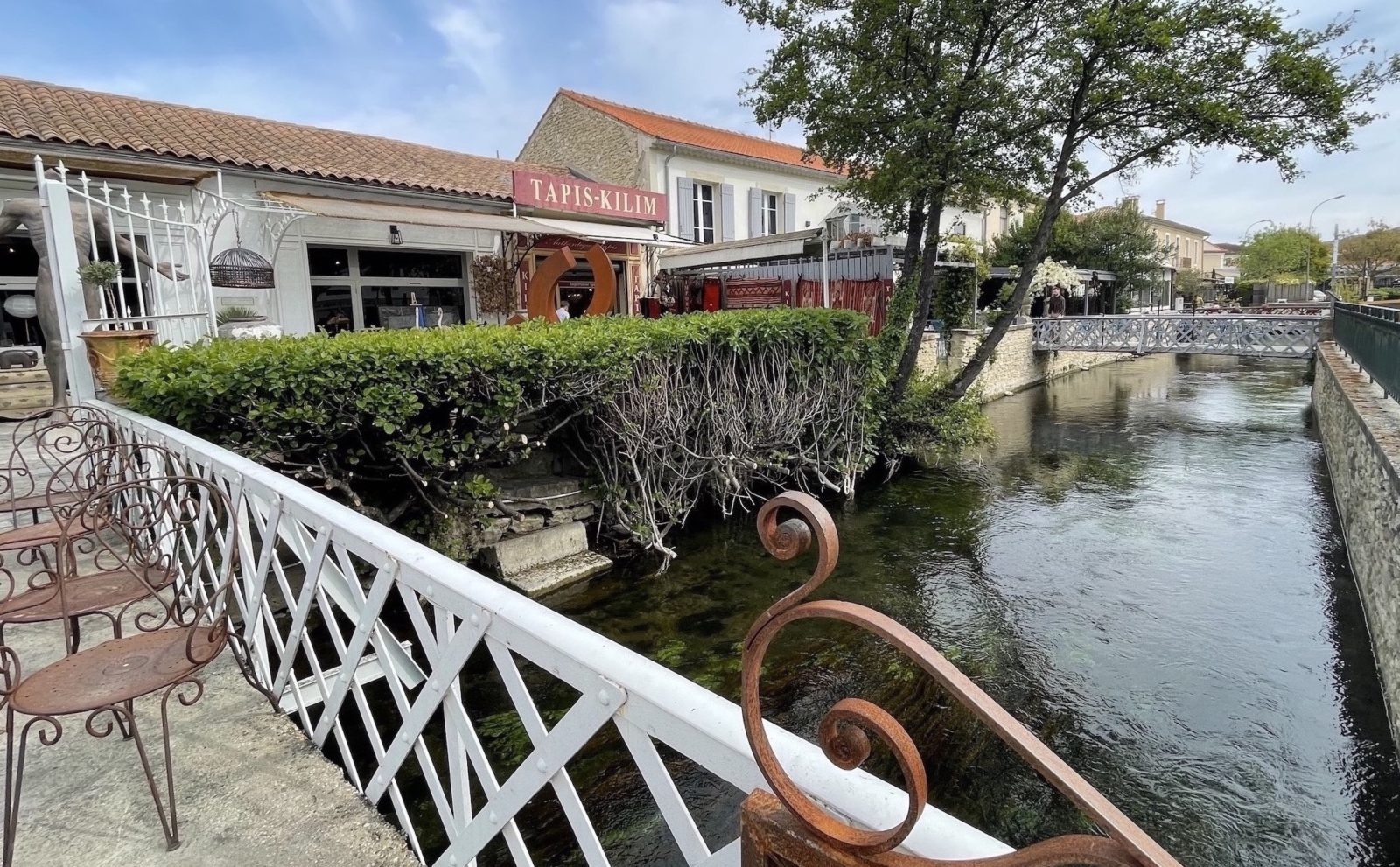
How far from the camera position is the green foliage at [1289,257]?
169 feet

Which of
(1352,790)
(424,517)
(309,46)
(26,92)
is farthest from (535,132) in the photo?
(1352,790)

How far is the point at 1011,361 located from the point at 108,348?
20.8 metres

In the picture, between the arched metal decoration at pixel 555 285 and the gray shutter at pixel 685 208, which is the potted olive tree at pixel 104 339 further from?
the gray shutter at pixel 685 208

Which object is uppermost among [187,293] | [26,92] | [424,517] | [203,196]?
[26,92]

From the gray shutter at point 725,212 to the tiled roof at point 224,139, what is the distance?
20.2ft

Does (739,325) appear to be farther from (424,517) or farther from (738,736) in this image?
(738,736)

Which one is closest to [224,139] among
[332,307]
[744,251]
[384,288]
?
[332,307]

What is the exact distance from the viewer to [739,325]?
8.95 metres

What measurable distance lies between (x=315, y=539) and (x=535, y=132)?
2138cm

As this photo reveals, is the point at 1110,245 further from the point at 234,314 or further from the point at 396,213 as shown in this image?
the point at 234,314

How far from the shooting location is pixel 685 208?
17750 millimetres

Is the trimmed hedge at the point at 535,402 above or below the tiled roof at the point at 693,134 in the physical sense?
below

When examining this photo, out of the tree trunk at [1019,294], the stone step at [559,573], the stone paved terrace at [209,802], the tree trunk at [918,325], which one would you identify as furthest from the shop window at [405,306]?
the stone paved terrace at [209,802]

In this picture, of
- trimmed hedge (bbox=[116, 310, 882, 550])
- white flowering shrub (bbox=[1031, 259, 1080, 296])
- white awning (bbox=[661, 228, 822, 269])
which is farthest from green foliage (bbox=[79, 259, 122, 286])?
white flowering shrub (bbox=[1031, 259, 1080, 296])
